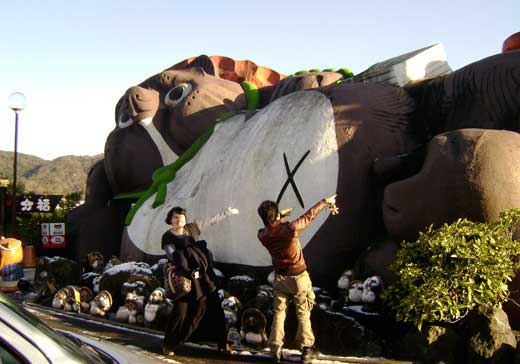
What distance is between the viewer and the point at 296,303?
4.03m

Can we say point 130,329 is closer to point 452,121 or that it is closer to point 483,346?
point 483,346

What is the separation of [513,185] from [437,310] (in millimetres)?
1161

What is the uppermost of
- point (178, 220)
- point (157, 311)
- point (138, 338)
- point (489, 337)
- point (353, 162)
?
point (353, 162)

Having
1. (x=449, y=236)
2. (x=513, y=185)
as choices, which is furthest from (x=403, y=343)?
(x=513, y=185)

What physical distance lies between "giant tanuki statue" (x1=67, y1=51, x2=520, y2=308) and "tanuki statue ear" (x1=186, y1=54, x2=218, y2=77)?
215cm

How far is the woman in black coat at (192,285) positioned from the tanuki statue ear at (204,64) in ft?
18.5

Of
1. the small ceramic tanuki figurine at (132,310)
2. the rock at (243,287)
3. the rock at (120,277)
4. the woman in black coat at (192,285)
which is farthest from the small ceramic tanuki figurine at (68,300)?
the woman in black coat at (192,285)

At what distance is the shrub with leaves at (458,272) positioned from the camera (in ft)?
12.1

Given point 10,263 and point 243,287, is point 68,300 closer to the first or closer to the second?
point 243,287

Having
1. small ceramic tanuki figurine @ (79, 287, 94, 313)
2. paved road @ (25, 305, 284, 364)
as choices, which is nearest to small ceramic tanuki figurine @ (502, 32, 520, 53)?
paved road @ (25, 305, 284, 364)

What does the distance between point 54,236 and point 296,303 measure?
26.8 feet

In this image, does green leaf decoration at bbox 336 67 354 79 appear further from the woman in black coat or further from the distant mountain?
the distant mountain

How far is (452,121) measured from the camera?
536 cm

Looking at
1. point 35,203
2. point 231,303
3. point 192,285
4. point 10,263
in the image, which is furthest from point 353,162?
point 35,203
